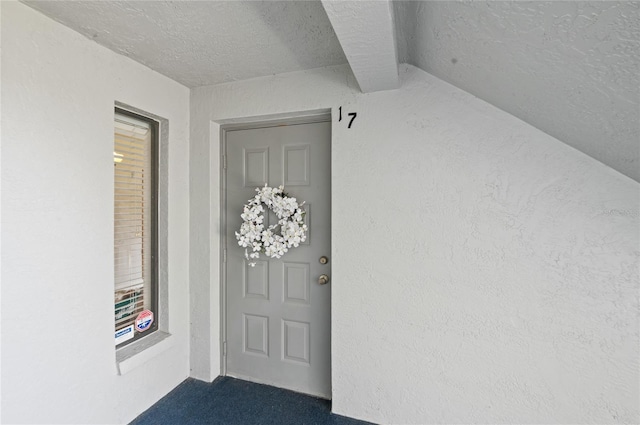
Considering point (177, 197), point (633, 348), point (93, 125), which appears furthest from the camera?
point (177, 197)

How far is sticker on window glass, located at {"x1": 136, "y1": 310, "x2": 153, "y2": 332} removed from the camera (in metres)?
2.09

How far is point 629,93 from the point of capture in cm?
106

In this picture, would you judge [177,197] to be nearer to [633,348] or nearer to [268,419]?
[268,419]

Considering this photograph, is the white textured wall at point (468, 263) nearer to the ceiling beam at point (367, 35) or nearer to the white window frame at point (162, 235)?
the ceiling beam at point (367, 35)

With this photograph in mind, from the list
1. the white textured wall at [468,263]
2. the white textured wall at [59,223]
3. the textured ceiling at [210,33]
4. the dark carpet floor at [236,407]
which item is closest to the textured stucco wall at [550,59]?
the white textured wall at [468,263]

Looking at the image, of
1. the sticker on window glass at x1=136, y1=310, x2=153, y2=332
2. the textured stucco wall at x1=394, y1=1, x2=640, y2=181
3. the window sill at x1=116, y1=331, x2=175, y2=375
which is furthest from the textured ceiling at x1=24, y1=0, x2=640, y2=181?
the window sill at x1=116, y1=331, x2=175, y2=375

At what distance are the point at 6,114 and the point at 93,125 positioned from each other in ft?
1.28

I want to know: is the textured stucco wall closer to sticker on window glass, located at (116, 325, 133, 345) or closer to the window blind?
the window blind

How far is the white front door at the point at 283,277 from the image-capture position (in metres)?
2.19

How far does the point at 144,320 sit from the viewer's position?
6.97 ft

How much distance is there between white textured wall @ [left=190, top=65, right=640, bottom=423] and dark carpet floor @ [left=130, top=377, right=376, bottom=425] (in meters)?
0.21

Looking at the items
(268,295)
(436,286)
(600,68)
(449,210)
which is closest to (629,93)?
(600,68)

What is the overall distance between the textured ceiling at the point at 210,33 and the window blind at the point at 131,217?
20.1 inches

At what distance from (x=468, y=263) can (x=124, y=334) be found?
2.26 metres
